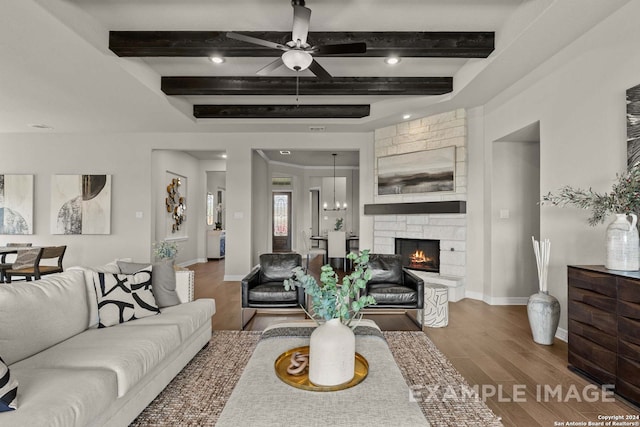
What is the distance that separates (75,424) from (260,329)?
2273mm

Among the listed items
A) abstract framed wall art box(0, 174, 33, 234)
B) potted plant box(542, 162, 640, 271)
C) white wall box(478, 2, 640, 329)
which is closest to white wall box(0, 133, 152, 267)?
abstract framed wall art box(0, 174, 33, 234)

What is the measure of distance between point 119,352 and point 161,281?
107cm

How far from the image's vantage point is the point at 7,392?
4.21ft

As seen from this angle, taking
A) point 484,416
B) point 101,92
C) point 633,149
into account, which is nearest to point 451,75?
point 633,149

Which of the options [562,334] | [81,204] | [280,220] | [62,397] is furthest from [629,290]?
[280,220]

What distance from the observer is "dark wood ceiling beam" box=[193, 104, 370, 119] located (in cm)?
544

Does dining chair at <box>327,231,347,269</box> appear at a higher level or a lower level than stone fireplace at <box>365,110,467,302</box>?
lower

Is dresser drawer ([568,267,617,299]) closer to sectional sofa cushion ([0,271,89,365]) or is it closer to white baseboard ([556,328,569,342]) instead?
white baseboard ([556,328,569,342])

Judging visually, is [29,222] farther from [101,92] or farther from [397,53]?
[397,53]

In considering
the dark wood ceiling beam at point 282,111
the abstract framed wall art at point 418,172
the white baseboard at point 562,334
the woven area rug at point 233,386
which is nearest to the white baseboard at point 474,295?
the white baseboard at point 562,334

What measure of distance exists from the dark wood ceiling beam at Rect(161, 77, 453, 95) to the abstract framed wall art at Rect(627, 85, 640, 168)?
6.86 ft

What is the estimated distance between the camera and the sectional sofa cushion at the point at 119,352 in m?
1.73

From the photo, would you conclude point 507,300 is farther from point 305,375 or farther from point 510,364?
point 305,375

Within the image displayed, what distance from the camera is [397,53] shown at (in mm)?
3367
